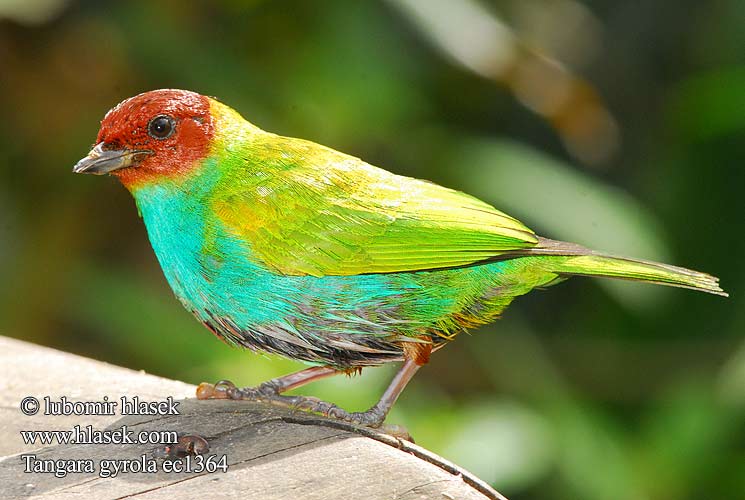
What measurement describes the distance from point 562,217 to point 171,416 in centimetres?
277

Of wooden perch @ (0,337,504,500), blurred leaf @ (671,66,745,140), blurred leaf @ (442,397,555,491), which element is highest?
blurred leaf @ (671,66,745,140)

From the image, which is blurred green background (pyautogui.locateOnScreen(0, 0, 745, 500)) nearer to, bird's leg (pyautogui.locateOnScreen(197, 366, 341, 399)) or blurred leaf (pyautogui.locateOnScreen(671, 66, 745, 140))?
blurred leaf (pyautogui.locateOnScreen(671, 66, 745, 140))

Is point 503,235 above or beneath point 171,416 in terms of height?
above

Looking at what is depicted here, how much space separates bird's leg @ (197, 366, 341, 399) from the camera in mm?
3486

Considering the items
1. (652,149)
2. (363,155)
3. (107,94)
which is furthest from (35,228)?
(652,149)

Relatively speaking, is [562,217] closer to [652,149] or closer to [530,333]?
[530,333]

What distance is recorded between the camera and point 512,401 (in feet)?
18.3

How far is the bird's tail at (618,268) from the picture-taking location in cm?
341

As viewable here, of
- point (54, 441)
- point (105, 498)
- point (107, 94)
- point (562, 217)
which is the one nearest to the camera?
point (105, 498)

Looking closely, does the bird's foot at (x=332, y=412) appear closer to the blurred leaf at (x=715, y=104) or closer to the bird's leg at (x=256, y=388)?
the bird's leg at (x=256, y=388)

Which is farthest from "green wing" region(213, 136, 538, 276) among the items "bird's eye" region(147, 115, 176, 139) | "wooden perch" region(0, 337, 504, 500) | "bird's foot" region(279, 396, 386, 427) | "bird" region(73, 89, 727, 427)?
"wooden perch" region(0, 337, 504, 500)

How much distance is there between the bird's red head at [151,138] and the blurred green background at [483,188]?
5.37 feet

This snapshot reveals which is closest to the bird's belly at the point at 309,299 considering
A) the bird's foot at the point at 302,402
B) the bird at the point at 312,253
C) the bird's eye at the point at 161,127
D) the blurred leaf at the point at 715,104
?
the bird at the point at 312,253

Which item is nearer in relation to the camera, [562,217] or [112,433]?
[112,433]
